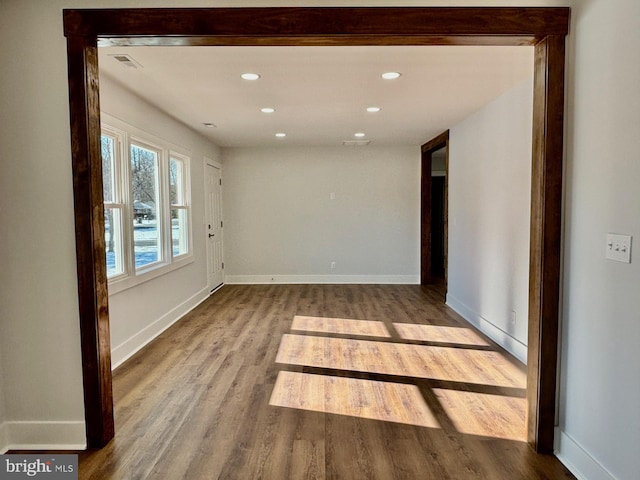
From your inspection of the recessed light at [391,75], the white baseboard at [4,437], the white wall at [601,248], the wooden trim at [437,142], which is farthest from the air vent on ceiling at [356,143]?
the white baseboard at [4,437]

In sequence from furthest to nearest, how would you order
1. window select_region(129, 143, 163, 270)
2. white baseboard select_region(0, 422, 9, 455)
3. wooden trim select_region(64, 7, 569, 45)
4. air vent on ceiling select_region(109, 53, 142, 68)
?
window select_region(129, 143, 163, 270), air vent on ceiling select_region(109, 53, 142, 68), white baseboard select_region(0, 422, 9, 455), wooden trim select_region(64, 7, 569, 45)

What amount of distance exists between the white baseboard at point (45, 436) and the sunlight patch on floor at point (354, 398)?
3.61 ft

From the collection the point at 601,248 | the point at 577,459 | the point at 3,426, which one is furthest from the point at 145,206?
the point at 577,459

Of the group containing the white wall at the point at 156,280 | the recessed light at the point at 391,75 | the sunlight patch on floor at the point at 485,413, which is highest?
the recessed light at the point at 391,75

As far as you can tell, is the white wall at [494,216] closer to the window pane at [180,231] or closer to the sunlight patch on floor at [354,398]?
the sunlight patch on floor at [354,398]

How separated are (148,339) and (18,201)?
222cm

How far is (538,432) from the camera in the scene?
7.13 feet

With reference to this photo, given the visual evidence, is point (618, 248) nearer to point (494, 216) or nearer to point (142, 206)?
point (494, 216)

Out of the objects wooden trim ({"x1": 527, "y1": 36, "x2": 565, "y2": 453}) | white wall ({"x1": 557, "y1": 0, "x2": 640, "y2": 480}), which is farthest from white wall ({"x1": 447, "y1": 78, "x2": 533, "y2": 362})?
white wall ({"x1": 557, "y1": 0, "x2": 640, "y2": 480})

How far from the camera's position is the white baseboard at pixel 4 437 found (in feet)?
7.16

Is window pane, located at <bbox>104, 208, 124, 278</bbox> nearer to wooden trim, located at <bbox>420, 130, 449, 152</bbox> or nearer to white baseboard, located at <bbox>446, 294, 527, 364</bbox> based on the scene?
white baseboard, located at <bbox>446, 294, 527, 364</bbox>

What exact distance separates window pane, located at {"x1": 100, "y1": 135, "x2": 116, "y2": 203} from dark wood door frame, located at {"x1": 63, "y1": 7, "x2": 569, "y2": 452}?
1.38 metres

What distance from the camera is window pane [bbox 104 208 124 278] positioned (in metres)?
3.51

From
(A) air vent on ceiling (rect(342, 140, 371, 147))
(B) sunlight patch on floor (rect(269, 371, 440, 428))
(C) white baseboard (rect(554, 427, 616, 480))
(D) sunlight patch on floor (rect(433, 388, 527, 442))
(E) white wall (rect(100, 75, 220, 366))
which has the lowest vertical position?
(D) sunlight patch on floor (rect(433, 388, 527, 442))
